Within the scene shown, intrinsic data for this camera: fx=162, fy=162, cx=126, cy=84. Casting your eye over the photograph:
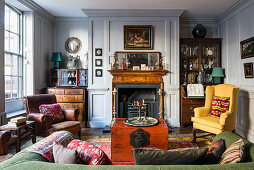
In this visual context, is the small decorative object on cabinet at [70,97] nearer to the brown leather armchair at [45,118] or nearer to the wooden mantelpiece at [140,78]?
the brown leather armchair at [45,118]

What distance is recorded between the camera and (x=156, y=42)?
446 cm

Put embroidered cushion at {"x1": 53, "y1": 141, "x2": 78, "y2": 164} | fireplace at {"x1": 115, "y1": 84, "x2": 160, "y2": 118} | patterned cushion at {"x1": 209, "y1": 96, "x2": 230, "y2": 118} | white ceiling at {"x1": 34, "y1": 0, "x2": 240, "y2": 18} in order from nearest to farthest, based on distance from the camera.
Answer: embroidered cushion at {"x1": 53, "y1": 141, "x2": 78, "y2": 164}, patterned cushion at {"x1": 209, "y1": 96, "x2": 230, "y2": 118}, white ceiling at {"x1": 34, "y1": 0, "x2": 240, "y2": 18}, fireplace at {"x1": 115, "y1": 84, "x2": 160, "y2": 118}

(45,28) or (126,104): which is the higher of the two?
(45,28)

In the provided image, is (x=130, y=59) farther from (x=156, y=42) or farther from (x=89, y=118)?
(x=89, y=118)

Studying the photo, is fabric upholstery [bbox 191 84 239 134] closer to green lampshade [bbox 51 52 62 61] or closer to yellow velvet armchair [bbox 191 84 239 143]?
yellow velvet armchair [bbox 191 84 239 143]

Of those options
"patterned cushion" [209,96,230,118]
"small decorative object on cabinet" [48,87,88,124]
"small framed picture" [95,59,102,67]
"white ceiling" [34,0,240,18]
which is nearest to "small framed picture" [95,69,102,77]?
"small framed picture" [95,59,102,67]

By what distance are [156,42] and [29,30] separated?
3.25 m

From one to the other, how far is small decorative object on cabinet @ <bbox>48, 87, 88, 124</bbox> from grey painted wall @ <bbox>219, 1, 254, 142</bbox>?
388 centimetres

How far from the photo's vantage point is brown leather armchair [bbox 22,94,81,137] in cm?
293

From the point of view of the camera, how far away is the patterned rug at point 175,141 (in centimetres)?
311

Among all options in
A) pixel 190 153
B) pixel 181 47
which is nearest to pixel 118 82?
pixel 181 47

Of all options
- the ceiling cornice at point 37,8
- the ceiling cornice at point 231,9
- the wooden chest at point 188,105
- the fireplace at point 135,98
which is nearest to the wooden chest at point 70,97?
the fireplace at point 135,98

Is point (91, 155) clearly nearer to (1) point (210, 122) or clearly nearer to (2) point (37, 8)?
(1) point (210, 122)

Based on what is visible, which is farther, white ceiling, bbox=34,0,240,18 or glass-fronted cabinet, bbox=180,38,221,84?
glass-fronted cabinet, bbox=180,38,221,84
